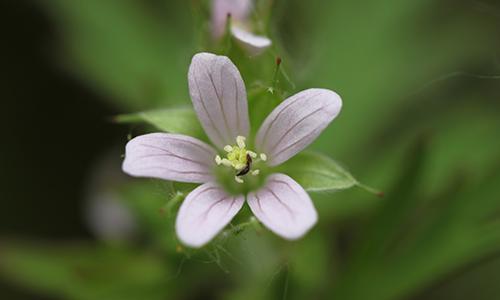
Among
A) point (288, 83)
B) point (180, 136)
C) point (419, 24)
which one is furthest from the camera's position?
point (419, 24)

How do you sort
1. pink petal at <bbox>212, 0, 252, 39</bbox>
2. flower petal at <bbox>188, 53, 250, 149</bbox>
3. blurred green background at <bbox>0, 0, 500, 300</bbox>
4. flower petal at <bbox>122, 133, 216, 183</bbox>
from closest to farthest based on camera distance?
flower petal at <bbox>122, 133, 216, 183</bbox>
flower petal at <bbox>188, 53, 250, 149</bbox>
pink petal at <bbox>212, 0, 252, 39</bbox>
blurred green background at <bbox>0, 0, 500, 300</bbox>

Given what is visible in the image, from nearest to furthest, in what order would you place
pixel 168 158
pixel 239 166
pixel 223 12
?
pixel 168 158 < pixel 239 166 < pixel 223 12

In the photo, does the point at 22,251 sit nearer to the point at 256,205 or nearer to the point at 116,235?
the point at 116,235

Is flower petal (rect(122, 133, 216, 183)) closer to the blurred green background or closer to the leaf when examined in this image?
the leaf

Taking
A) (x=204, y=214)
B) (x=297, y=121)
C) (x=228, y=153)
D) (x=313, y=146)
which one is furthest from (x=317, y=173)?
(x=313, y=146)

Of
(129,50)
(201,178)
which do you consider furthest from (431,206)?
(129,50)

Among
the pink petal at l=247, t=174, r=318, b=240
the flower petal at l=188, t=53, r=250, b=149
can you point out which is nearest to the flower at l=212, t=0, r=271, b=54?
the flower petal at l=188, t=53, r=250, b=149

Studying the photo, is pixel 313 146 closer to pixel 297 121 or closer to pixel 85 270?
pixel 85 270
